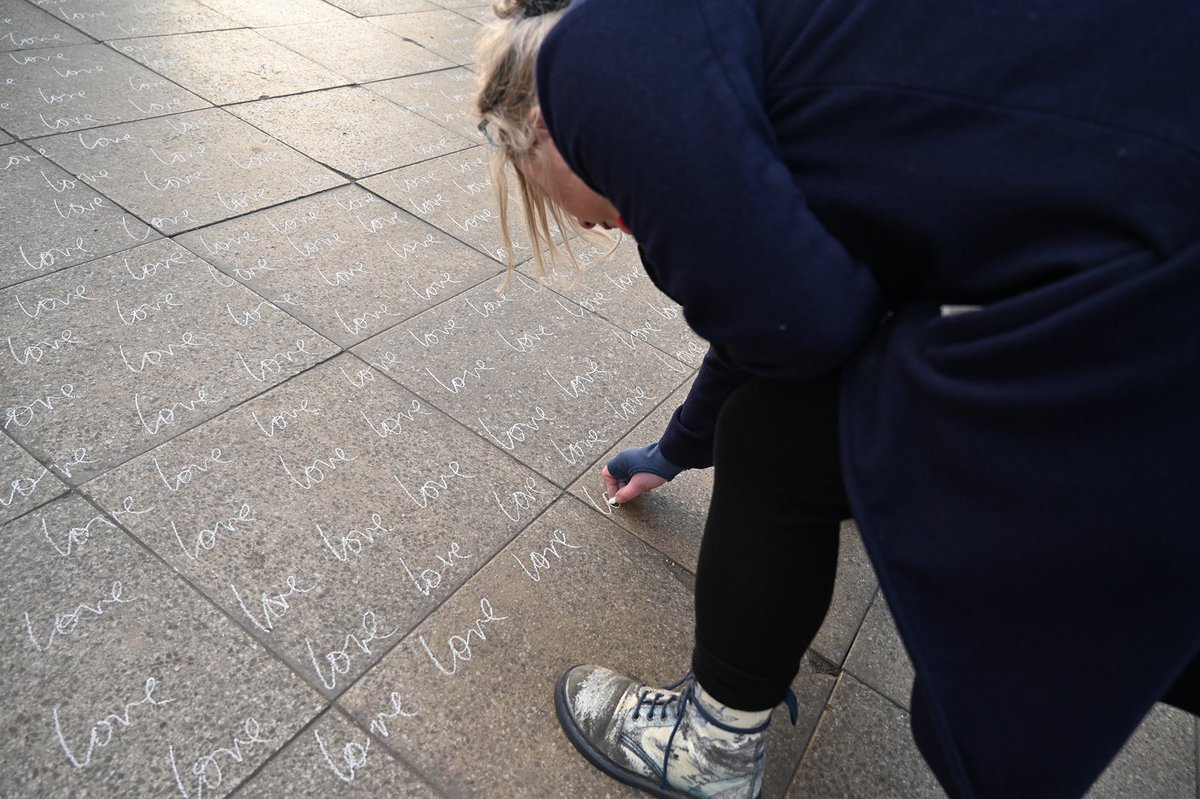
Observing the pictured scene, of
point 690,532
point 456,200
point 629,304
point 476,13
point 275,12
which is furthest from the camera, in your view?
point 476,13

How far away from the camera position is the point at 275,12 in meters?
5.63

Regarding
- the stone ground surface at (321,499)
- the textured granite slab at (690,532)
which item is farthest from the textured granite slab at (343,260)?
the textured granite slab at (690,532)

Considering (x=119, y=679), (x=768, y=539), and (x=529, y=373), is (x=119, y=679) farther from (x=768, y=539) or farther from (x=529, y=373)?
(x=529, y=373)

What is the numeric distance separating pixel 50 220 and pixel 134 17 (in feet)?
8.65

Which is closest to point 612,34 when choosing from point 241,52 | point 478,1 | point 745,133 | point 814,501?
point 745,133

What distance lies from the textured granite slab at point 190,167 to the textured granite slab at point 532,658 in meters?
2.03

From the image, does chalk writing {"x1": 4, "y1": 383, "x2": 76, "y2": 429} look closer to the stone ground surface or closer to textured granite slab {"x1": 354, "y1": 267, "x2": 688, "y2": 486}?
the stone ground surface

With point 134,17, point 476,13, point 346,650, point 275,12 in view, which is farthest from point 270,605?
point 476,13

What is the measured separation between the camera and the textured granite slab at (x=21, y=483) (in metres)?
1.94

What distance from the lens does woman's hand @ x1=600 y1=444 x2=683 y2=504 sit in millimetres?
2242

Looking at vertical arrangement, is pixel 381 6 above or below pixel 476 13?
above

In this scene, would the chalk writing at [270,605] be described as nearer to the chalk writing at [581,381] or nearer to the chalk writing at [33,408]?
the chalk writing at [33,408]

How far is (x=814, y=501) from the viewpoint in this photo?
132 centimetres

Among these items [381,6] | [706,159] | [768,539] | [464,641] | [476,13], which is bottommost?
[476,13]
